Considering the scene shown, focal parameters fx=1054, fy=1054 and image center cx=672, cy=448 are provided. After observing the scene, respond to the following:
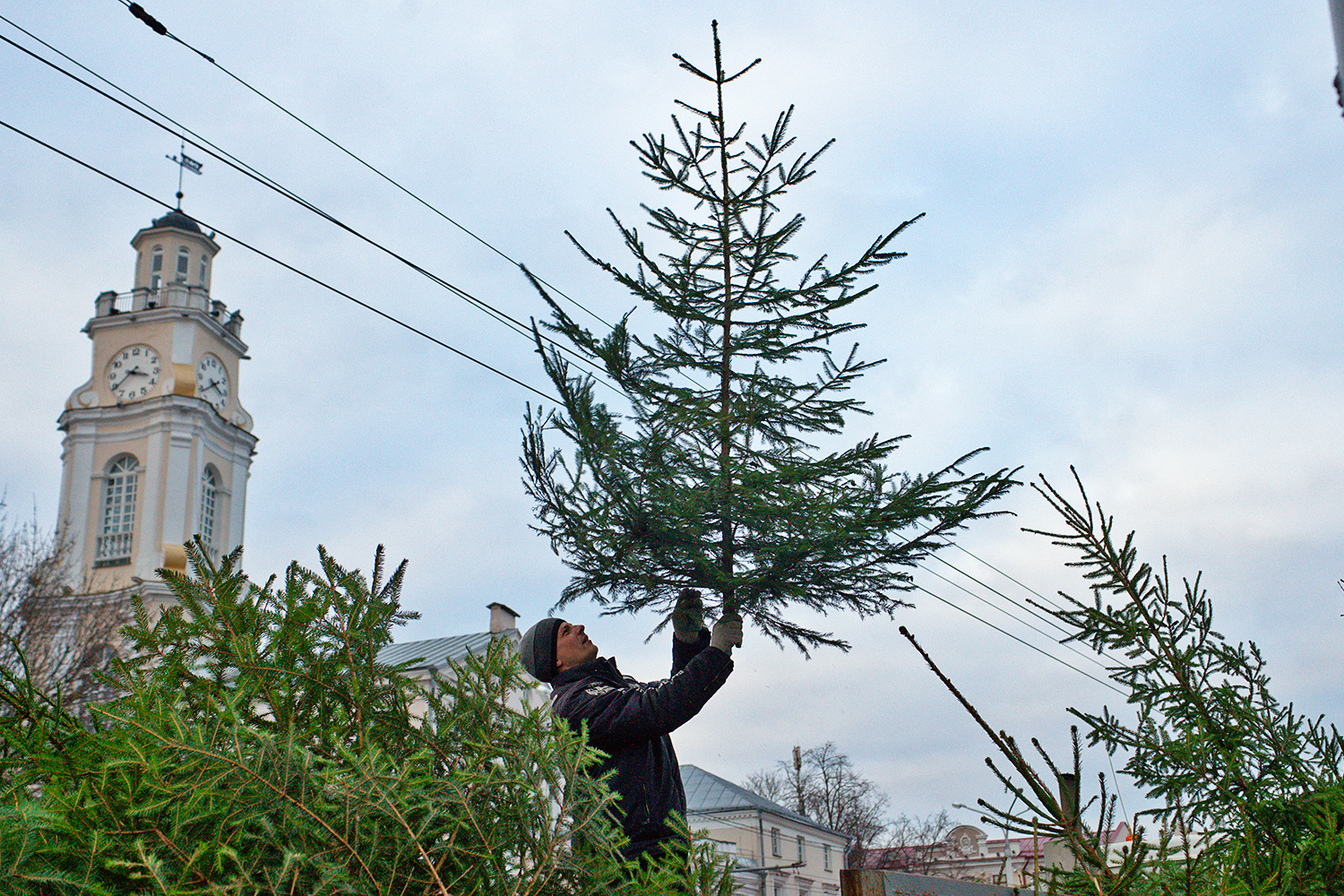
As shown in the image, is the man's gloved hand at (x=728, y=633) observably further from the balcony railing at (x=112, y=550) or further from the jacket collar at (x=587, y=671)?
the balcony railing at (x=112, y=550)

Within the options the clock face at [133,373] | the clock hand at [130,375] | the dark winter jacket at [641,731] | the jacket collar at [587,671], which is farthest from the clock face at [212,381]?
the dark winter jacket at [641,731]

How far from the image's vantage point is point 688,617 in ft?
14.6

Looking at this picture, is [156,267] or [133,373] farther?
[156,267]

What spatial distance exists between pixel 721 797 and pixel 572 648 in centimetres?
4207

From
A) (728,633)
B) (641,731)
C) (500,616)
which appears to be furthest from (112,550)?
(641,731)

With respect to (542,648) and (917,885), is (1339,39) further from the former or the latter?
(542,648)

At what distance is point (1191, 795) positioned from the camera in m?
2.75

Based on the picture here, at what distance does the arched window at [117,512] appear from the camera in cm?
3669

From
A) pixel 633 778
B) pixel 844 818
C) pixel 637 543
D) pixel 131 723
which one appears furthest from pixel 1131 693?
pixel 844 818

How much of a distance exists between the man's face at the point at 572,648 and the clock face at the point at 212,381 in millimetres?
37791

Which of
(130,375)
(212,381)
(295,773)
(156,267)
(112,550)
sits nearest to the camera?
(295,773)

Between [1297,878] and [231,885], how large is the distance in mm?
2036

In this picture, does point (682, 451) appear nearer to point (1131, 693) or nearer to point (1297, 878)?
point (1131, 693)

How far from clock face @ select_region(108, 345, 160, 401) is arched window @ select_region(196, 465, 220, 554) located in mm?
3597
